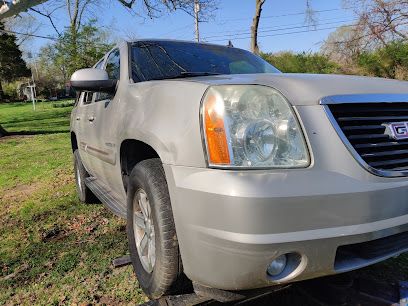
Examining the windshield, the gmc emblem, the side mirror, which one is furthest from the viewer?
the windshield

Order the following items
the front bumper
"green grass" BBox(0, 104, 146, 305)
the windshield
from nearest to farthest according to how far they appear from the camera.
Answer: the front bumper
"green grass" BBox(0, 104, 146, 305)
the windshield

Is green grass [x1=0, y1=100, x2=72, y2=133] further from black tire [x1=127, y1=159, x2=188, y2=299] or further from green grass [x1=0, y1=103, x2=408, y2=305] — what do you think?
black tire [x1=127, y1=159, x2=188, y2=299]

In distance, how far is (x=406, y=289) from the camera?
8.07 ft

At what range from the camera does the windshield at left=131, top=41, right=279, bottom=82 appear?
328cm

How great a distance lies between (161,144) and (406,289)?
1629mm

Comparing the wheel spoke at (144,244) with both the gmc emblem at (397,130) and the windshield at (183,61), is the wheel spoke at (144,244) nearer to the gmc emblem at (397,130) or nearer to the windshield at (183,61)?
the windshield at (183,61)

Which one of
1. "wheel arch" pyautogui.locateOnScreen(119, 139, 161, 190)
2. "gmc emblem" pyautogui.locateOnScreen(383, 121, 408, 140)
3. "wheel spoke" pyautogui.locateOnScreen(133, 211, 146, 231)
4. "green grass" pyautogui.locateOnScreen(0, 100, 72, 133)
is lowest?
"green grass" pyautogui.locateOnScreen(0, 100, 72, 133)

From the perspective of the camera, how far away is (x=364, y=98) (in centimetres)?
210

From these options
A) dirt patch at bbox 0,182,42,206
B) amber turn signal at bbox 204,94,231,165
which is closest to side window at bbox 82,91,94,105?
dirt patch at bbox 0,182,42,206

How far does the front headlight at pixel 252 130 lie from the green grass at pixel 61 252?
136cm

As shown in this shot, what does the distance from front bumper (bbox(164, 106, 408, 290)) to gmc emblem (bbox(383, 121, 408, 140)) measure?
0.76 feet

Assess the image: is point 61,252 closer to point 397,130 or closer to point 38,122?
point 397,130

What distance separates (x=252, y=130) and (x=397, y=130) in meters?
0.75

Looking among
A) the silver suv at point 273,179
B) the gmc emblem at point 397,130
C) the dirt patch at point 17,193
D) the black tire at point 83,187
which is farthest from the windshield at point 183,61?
the dirt patch at point 17,193
